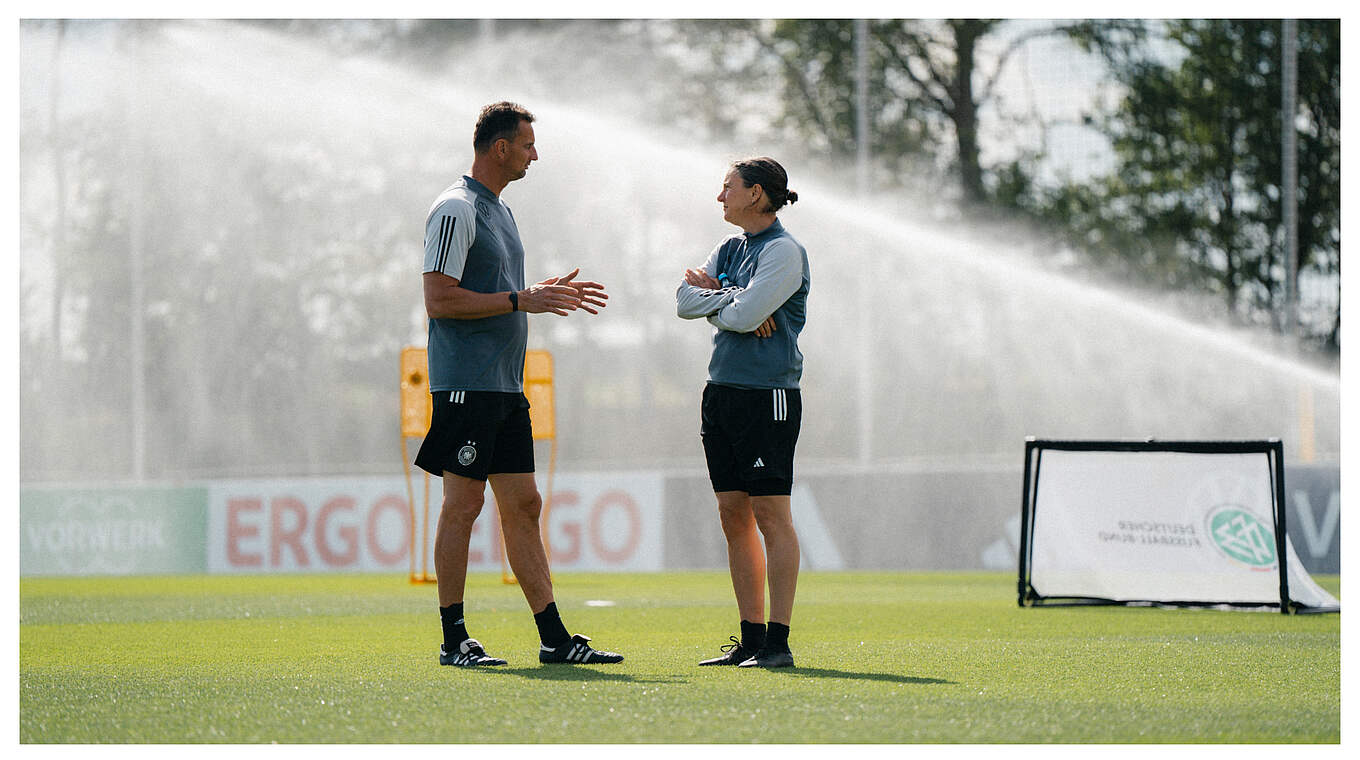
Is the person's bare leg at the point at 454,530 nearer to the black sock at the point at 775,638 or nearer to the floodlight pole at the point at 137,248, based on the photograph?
the black sock at the point at 775,638

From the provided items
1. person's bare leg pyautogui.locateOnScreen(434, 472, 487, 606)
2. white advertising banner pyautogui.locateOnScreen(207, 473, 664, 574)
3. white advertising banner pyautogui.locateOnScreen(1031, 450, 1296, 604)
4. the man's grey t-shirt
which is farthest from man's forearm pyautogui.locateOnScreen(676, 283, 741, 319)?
white advertising banner pyautogui.locateOnScreen(207, 473, 664, 574)

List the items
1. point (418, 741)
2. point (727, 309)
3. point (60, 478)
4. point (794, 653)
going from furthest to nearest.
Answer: point (60, 478)
point (794, 653)
point (727, 309)
point (418, 741)

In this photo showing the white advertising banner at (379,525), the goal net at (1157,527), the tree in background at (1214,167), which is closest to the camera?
the goal net at (1157,527)

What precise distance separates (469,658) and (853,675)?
1.29 metres

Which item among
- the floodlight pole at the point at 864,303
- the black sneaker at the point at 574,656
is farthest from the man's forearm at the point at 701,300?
the floodlight pole at the point at 864,303

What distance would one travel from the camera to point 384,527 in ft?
50.9

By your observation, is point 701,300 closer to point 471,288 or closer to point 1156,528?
point 471,288

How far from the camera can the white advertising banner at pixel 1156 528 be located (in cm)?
871

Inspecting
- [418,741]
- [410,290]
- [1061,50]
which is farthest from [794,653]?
[410,290]

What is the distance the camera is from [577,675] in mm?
5258

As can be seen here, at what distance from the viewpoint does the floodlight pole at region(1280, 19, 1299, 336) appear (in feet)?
60.8

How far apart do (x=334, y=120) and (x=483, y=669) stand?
2064cm

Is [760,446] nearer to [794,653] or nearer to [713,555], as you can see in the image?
[794,653]

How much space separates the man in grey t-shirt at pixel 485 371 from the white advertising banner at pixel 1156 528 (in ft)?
13.5
